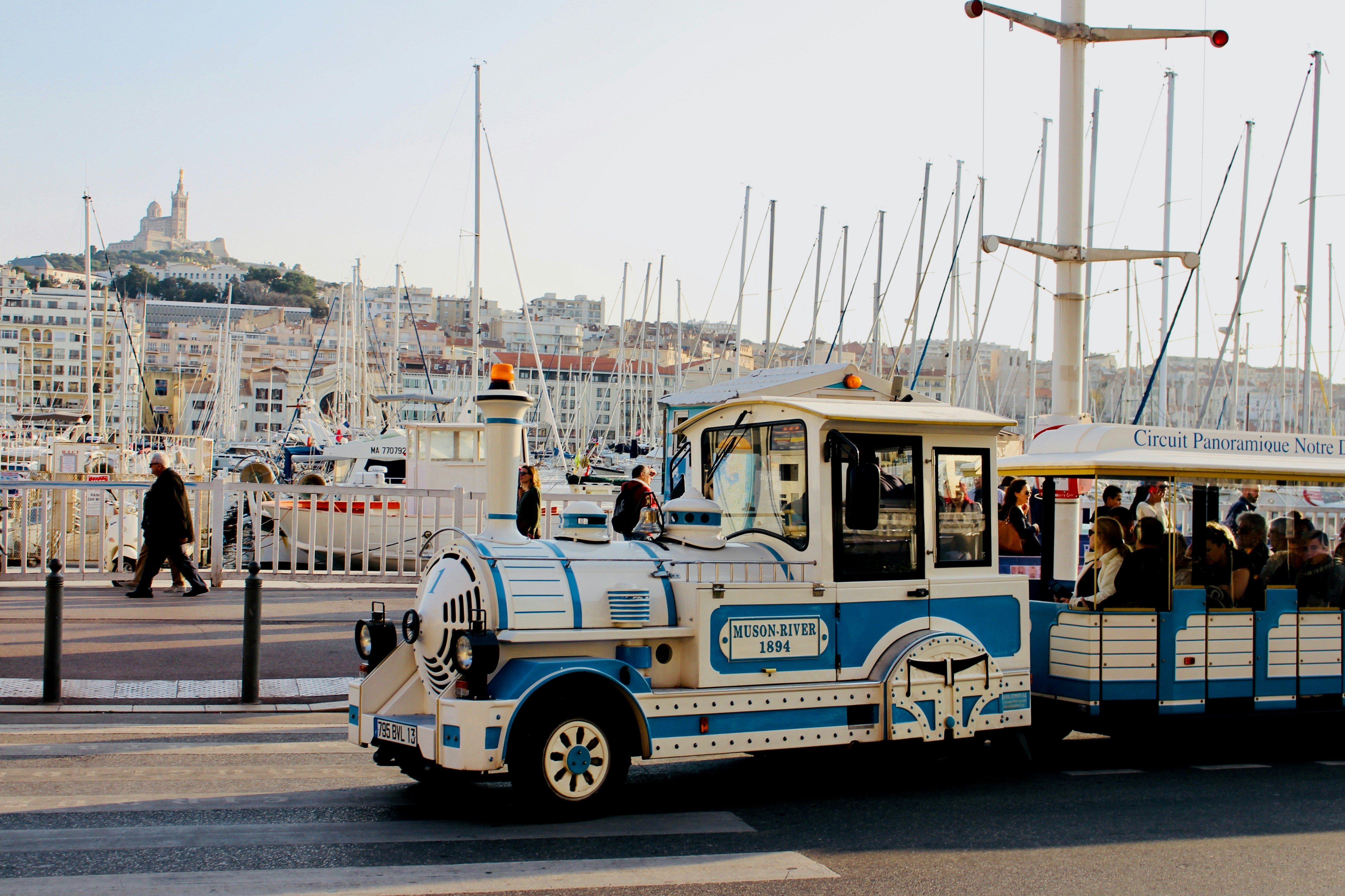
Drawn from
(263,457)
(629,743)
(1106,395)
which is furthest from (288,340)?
(629,743)

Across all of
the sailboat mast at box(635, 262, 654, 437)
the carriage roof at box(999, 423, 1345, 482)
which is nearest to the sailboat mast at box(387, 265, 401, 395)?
the sailboat mast at box(635, 262, 654, 437)

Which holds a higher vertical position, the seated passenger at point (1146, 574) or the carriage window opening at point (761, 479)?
the carriage window opening at point (761, 479)

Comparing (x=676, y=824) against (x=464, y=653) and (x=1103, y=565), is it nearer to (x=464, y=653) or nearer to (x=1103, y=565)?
(x=464, y=653)

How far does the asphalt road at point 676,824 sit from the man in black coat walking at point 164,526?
193 inches

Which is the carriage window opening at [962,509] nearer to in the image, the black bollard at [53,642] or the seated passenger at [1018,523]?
the seated passenger at [1018,523]

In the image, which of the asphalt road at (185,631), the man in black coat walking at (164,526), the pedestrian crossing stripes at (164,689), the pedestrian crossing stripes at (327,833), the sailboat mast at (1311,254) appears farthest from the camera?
the sailboat mast at (1311,254)

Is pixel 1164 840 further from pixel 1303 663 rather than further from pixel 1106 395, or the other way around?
pixel 1106 395

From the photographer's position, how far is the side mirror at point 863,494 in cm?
696

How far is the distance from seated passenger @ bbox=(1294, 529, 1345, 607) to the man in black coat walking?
1147cm

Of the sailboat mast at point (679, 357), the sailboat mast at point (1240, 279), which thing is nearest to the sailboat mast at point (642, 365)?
the sailboat mast at point (679, 357)

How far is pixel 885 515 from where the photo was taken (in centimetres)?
736

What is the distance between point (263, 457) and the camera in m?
65.2

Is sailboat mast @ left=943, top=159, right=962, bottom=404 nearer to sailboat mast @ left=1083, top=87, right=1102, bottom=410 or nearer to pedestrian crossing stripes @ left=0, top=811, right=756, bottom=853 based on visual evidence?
sailboat mast @ left=1083, top=87, right=1102, bottom=410

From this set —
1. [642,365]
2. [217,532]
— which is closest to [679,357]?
[642,365]
